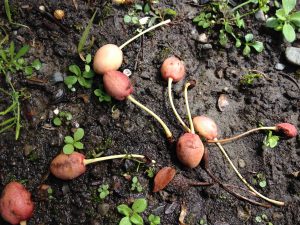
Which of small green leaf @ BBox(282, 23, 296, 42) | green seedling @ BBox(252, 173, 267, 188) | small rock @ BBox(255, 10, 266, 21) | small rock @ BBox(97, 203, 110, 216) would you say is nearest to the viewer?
small rock @ BBox(97, 203, 110, 216)

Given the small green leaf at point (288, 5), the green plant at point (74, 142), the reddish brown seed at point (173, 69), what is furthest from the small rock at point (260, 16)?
the green plant at point (74, 142)

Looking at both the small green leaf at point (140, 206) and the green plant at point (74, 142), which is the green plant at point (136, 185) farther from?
the green plant at point (74, 142)

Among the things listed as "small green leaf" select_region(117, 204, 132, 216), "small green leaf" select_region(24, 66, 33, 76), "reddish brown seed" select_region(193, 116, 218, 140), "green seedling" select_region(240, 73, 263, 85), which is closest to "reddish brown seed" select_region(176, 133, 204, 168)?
"reddish brown seed" select_region(193, 116, 218, 140)

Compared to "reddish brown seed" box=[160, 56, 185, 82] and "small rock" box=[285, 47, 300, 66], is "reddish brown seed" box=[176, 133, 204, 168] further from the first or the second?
"small rock" box=[285, 47, 300, 66]

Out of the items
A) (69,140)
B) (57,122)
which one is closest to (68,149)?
(69,140)

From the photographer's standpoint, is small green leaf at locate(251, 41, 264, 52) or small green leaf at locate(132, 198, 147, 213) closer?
small green leaf at locate(132, 198, 147, 213)
